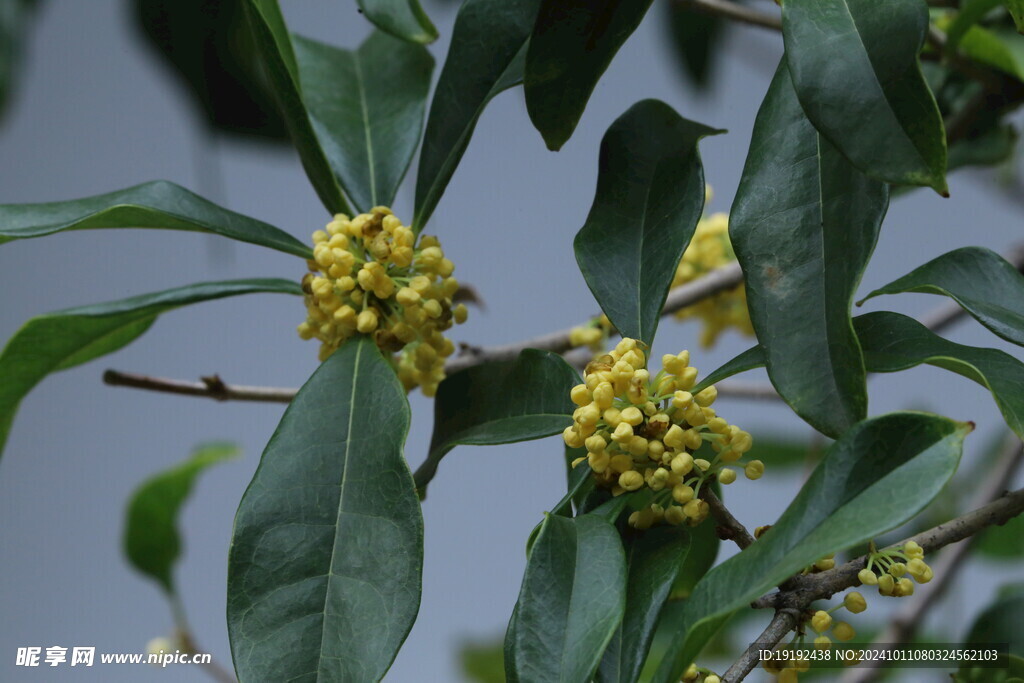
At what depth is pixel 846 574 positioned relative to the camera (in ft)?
1.90

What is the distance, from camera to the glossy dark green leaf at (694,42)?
1297mm

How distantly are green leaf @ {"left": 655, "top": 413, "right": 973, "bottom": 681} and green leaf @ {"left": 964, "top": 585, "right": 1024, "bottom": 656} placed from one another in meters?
0.49

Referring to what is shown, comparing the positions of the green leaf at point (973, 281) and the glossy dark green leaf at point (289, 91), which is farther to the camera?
the glossy dark green leaf at point (289, 91)

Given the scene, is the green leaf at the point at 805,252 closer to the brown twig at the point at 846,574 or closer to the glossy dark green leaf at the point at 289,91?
the brown twig at the point at 846,574

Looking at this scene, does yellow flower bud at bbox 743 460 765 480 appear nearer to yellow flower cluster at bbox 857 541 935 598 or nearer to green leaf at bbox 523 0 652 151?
yellow flower cluster at bbox 857 541 935 598

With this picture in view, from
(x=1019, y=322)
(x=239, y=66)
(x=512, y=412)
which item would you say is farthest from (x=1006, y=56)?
(x=239, y=66)

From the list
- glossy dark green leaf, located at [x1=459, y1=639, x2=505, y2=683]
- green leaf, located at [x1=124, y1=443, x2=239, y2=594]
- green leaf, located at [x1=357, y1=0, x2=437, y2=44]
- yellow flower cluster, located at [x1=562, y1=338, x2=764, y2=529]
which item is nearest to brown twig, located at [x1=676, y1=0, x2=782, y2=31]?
green leaf, located at [x1=357, y1=0, x2=437, y2=44]

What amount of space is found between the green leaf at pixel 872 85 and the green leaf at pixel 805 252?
0.07m

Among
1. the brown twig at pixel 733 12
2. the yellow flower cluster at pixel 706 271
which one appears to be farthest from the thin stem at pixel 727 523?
the yellow flower cluster at pixel 706 271

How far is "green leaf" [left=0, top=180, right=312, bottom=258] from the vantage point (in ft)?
2.41

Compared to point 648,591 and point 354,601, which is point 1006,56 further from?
point 354,601

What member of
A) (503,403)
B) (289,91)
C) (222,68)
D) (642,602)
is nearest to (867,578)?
(642,602)

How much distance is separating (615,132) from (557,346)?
36 centimetres

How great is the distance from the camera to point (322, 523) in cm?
66
